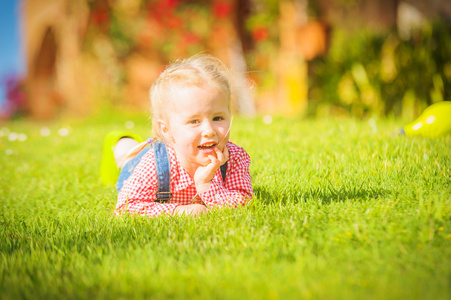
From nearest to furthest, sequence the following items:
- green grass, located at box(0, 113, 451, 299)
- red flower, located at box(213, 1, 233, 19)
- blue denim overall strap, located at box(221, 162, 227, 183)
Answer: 1. green grass, located at box(0, 113, 451, 299)
2. blue denim overall strap, located at box(221, 162, 227, 183)
3. red flower, located at box(213, 1, 233, 19)

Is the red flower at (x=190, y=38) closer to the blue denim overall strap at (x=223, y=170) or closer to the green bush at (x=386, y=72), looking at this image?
the green bush at (x=386, y=72)

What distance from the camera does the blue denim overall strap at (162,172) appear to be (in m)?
2.64

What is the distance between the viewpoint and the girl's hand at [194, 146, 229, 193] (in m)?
2.50

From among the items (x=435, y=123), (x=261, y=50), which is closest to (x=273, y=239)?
(x=435, y=123)

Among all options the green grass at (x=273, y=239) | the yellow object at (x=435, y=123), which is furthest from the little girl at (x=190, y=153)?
the yellow object at (x=435, y=123)

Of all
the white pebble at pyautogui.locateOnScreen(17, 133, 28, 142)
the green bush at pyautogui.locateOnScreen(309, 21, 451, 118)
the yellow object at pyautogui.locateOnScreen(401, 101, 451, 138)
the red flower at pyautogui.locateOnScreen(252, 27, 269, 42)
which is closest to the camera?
the yellow object at pyautogui.locateOnScreen(401, 101, 451, 138)

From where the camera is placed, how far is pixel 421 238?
187cm

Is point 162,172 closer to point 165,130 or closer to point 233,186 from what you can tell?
point 165,130

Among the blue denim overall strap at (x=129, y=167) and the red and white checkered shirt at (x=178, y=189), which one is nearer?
the red and white checkered shirt at (x=178, y=189)

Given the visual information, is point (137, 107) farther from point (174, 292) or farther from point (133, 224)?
point (174, 292)

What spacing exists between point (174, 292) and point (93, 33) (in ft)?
37.1

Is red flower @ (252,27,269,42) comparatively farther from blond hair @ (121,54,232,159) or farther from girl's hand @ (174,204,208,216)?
girl's hand @ (174,204,208,216)

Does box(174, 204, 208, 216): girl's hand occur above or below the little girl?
below

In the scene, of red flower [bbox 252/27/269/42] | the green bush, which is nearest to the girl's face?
the green bush
